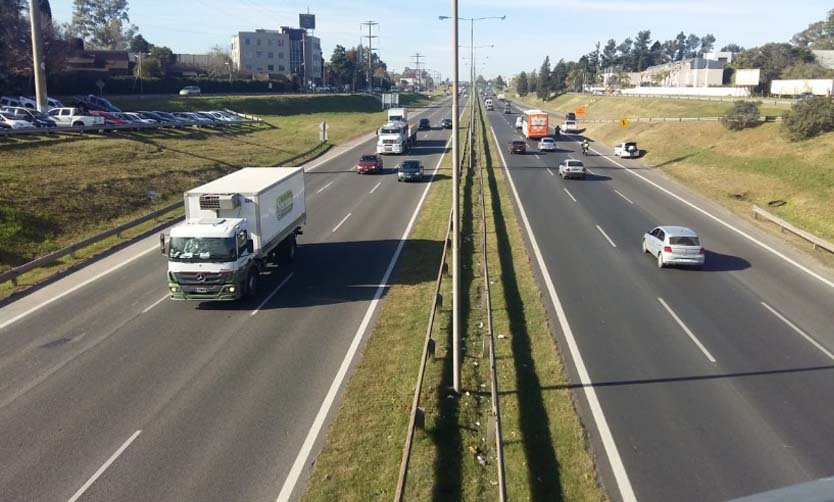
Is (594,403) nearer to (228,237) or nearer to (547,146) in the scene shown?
(228,237)

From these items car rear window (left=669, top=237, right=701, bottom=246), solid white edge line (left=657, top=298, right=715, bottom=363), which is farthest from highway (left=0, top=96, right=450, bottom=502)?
car rear window (left=669, top=237, right=701, bottom=246)

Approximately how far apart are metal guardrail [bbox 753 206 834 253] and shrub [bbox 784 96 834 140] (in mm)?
18498

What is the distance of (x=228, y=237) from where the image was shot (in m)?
18.9

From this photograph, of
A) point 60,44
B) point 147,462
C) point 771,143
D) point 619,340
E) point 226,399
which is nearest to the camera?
point 147,462

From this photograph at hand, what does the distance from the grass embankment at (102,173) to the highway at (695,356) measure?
62.1 feet

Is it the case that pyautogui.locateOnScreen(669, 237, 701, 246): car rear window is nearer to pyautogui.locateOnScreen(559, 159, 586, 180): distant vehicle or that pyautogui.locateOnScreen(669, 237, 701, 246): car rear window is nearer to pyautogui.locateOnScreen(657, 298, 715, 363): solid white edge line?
pyautogui.locateOnScreen(657, 298, 715, 363): solid white edge line

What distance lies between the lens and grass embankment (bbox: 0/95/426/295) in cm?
2828

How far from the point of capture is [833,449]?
38.1ft

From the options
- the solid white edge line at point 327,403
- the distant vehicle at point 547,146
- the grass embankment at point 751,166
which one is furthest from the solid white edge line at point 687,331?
the distant vehicle at point 547,146

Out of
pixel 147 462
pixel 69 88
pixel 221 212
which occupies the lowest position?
pixel 147 462

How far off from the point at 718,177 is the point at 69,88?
79.5m

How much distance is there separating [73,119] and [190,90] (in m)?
53.4

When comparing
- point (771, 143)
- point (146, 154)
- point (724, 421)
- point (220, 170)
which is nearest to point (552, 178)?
point (771, 143)

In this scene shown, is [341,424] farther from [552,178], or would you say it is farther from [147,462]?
[552,178]
